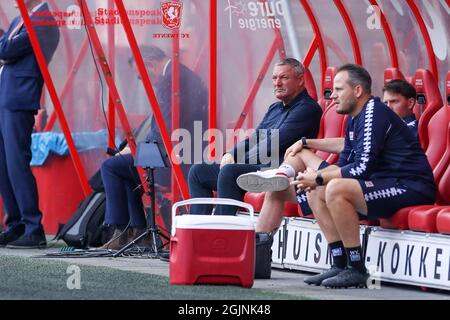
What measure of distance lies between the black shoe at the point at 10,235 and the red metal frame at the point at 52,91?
74cm

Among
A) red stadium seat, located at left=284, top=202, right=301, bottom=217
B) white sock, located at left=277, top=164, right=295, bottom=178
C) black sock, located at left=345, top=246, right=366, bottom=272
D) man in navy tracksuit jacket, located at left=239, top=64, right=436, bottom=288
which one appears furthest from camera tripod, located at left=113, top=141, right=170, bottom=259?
black sock, located at left=345, top=246, right=366, bottom=272

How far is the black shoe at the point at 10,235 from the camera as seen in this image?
1223cm

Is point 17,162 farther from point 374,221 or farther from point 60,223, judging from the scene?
point 374,221

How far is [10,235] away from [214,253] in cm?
390

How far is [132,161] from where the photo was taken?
11.8 meters

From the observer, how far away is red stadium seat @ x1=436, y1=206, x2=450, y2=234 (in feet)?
28.7

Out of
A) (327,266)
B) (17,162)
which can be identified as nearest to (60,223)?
(17,162)

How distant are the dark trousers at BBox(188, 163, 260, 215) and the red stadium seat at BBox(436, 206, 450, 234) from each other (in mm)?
1791

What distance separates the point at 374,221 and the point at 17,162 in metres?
3.71

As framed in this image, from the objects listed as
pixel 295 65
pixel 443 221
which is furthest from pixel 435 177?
pixel 295 65

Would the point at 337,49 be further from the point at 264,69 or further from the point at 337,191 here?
the point at 337,191

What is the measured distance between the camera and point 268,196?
388 inches

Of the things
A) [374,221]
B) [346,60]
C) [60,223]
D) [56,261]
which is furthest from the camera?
[60,223]
